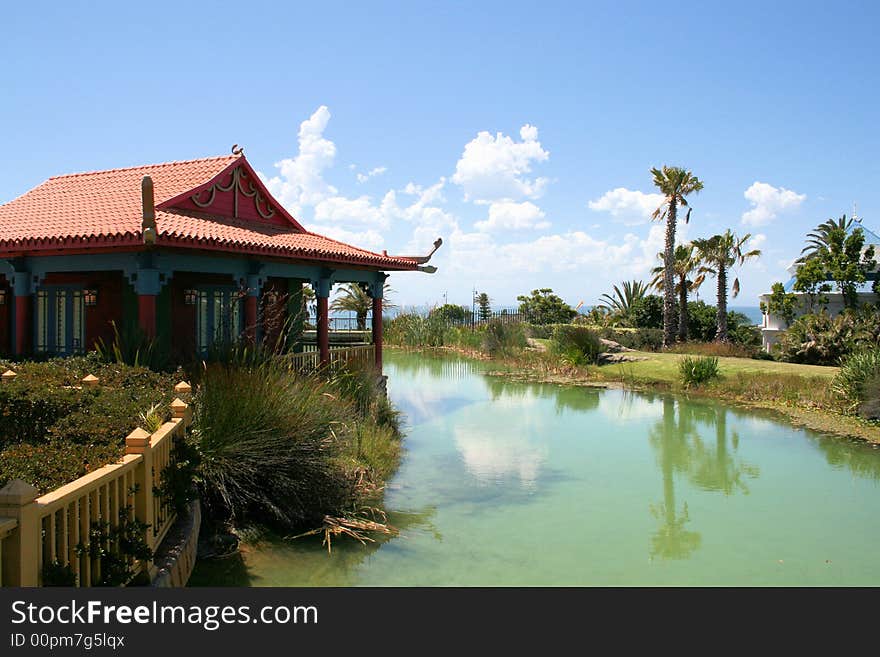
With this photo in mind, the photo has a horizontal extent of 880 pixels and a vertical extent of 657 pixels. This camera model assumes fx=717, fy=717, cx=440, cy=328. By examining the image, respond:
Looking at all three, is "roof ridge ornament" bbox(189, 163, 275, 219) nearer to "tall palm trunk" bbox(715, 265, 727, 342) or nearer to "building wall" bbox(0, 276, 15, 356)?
"building wall" bbox(0, 276, 15, 356)

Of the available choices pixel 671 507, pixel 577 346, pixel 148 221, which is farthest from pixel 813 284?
pixel 148 221

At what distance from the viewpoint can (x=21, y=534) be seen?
3.13m

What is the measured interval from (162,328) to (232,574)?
739 cm

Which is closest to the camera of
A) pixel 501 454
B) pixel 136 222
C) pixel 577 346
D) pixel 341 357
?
pixel 136 222

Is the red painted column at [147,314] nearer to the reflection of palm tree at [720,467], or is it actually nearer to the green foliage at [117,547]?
the green foliage at [117,547]

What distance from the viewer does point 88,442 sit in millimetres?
5207

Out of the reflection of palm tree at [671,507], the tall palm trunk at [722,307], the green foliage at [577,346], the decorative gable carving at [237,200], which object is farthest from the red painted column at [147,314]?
the tall palm trunk at [722,307]

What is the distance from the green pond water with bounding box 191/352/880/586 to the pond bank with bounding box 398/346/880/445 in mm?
1080

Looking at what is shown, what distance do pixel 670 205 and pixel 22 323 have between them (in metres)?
25.3

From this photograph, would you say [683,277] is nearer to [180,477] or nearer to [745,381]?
[745,381]

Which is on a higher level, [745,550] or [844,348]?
[844,348]

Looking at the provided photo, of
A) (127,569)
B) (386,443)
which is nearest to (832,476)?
(386,443)

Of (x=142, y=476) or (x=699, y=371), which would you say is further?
(x=699, y=371)

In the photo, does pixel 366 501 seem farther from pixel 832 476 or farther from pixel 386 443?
pixel 832 476
